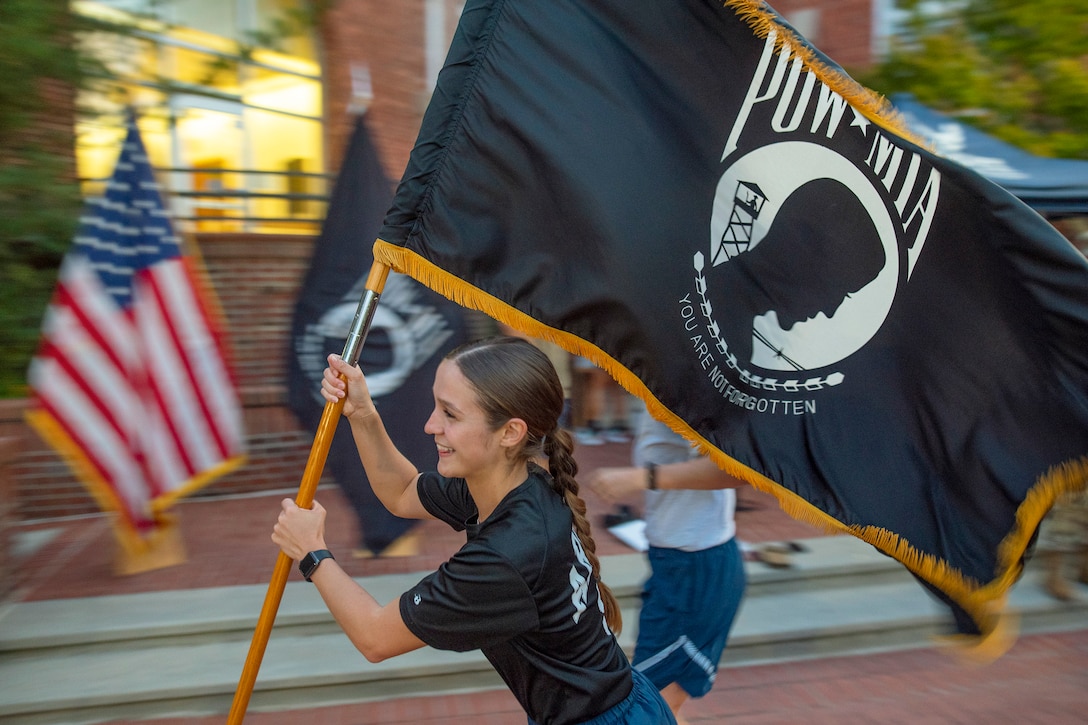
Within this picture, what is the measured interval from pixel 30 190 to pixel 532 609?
5.41 meters

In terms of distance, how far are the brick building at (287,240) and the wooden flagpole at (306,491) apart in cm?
369

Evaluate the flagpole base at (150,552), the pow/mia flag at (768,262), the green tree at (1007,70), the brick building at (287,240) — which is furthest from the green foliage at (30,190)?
the green tree at (1007,70)

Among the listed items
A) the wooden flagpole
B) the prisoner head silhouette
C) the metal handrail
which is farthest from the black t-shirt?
the metal handrail

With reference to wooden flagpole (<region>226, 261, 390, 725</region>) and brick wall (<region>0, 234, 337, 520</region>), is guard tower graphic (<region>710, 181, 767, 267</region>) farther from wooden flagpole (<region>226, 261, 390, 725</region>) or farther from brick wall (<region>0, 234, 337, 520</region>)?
brick wall (<region>0, 234, 337, 520</region>)

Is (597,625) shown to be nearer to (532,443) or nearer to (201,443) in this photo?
(532,443)

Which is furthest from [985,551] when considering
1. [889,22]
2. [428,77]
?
[889,22]

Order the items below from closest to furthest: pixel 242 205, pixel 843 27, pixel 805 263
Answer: pixel 805 263, pixel 242 205, pixel 843 27

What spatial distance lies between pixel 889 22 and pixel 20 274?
929 centimetres

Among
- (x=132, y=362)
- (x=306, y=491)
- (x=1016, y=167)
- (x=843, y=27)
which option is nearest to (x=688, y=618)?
(x=306, y=491)

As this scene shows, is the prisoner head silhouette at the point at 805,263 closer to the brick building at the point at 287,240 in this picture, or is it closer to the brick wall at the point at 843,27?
the brick building at the point at 287,240

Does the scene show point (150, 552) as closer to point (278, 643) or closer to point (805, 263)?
point (278, 643)

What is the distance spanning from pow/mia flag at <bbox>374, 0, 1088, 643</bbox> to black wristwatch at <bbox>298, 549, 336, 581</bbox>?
2.34 ft

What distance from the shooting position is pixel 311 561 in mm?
1932

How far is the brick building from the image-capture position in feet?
22.2
